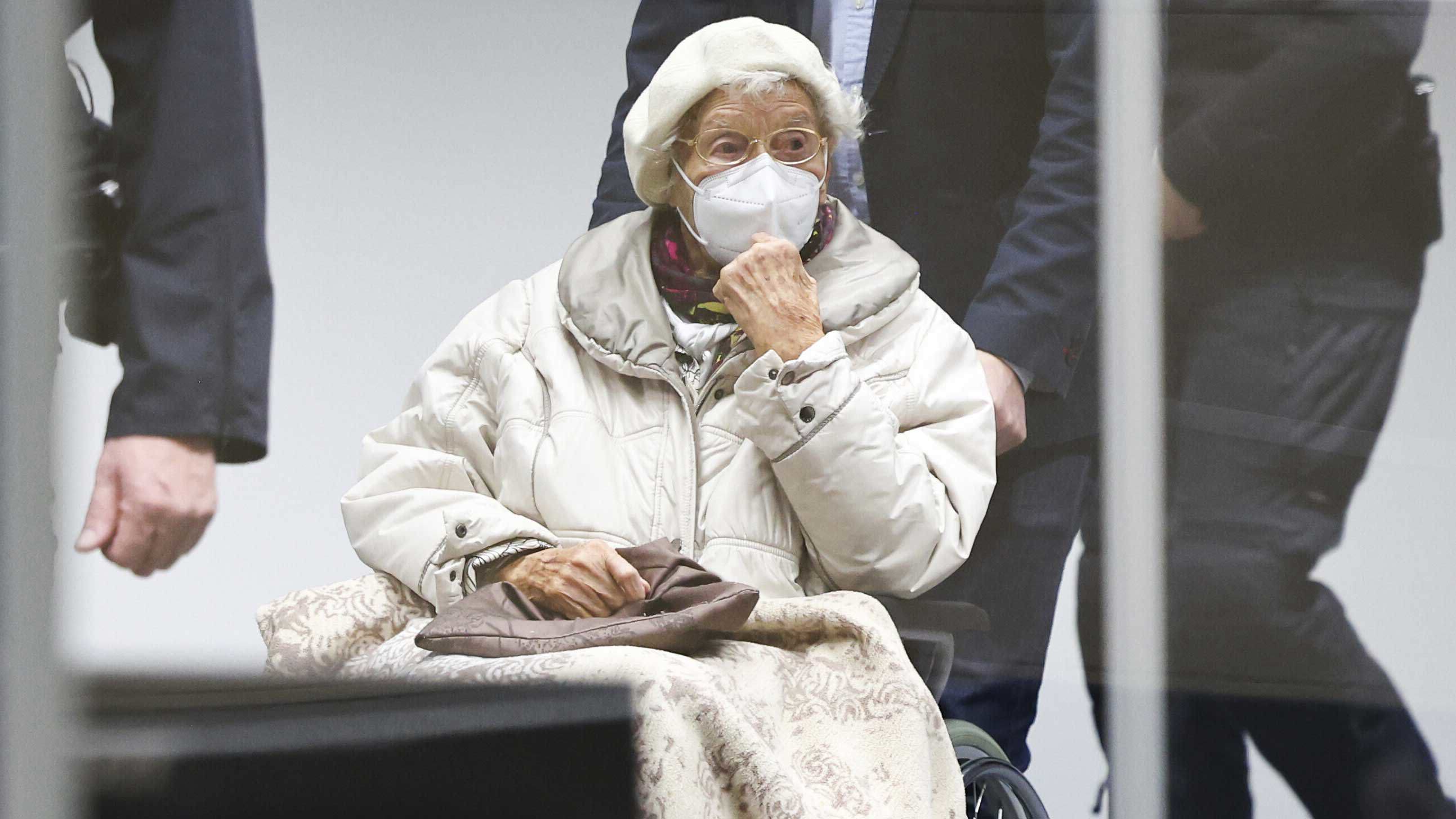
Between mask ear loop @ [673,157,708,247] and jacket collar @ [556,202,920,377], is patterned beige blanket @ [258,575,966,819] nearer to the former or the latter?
jacket collar @ [556,202,920,377]

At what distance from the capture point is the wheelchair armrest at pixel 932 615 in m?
2.34

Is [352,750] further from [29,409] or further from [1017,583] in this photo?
[1017,583]

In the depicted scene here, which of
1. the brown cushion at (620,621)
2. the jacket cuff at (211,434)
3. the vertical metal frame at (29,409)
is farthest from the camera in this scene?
the jacket cuff at (211,434)

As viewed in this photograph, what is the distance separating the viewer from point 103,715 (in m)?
1.15

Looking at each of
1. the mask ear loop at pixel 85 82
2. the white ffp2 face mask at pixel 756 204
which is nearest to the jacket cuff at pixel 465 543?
the white ffp2 face mask at pixel 756 204

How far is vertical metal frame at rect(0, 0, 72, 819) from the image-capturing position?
3.60 ft

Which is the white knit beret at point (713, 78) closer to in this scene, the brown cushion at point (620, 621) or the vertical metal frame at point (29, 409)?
the brown cushion at point (620, 621)

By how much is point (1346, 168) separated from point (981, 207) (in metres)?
0.65

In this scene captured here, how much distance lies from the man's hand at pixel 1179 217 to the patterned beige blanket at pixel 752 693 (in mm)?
1141

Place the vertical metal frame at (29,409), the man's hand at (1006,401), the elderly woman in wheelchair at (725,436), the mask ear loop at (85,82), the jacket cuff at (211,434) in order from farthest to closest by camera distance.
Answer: the man's hand at (1006,401) → the jacket cuff at (211,434) → the elderly woman in wheelchair at (725,436) → the mask ear loop at (85,82) → the vertical metal frame at (29,409)

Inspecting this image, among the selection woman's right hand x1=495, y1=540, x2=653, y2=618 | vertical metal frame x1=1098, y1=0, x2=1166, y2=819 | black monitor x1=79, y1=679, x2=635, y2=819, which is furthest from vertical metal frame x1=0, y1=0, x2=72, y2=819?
vertical metal frame x1=1098, y1=0, x2=1166, y2=819

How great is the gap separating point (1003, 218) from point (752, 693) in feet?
4.27

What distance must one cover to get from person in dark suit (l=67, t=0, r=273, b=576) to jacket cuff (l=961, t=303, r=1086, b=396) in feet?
4.20

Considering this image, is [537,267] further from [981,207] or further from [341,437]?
[981,207]
